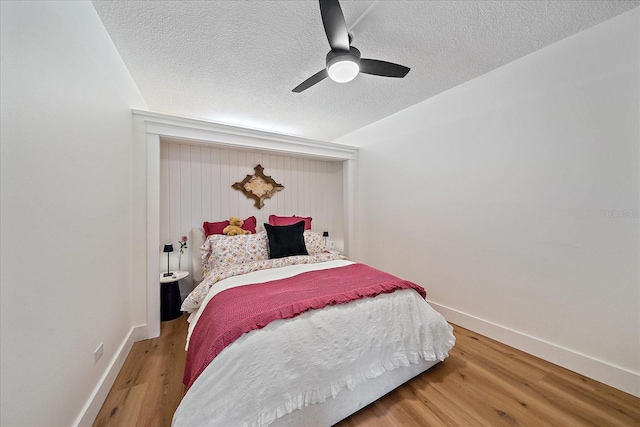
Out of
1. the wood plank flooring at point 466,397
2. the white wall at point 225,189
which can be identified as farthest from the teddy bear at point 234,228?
the wood plank flooring at point 466,397

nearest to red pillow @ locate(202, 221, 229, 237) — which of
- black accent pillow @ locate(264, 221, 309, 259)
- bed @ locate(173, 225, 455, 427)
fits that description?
black accent pillow @ locate(264, 221, 309, 259)

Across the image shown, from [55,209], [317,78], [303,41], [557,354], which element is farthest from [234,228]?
[557,354]

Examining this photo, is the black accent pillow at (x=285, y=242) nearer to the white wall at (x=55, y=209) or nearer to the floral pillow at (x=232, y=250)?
the floral pillow at (x=232, y=250)

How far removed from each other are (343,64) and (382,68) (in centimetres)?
34

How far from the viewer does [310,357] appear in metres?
1.27

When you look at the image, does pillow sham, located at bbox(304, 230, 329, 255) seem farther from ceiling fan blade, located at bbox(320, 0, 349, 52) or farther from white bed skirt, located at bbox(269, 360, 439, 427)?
ceiling fan blade, located at bbox(320, 0, 349, 52)

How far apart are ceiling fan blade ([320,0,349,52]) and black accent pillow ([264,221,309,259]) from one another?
5.96ft

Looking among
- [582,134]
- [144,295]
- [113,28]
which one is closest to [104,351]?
[144,295]

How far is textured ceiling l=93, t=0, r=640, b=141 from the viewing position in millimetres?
1477

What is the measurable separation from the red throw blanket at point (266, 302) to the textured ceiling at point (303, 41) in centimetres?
183

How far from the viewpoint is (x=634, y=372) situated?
1.53 m

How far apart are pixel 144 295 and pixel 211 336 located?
150 cm

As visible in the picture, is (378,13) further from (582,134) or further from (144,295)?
(144,295)

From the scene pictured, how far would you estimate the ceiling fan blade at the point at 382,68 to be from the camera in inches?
63.7
